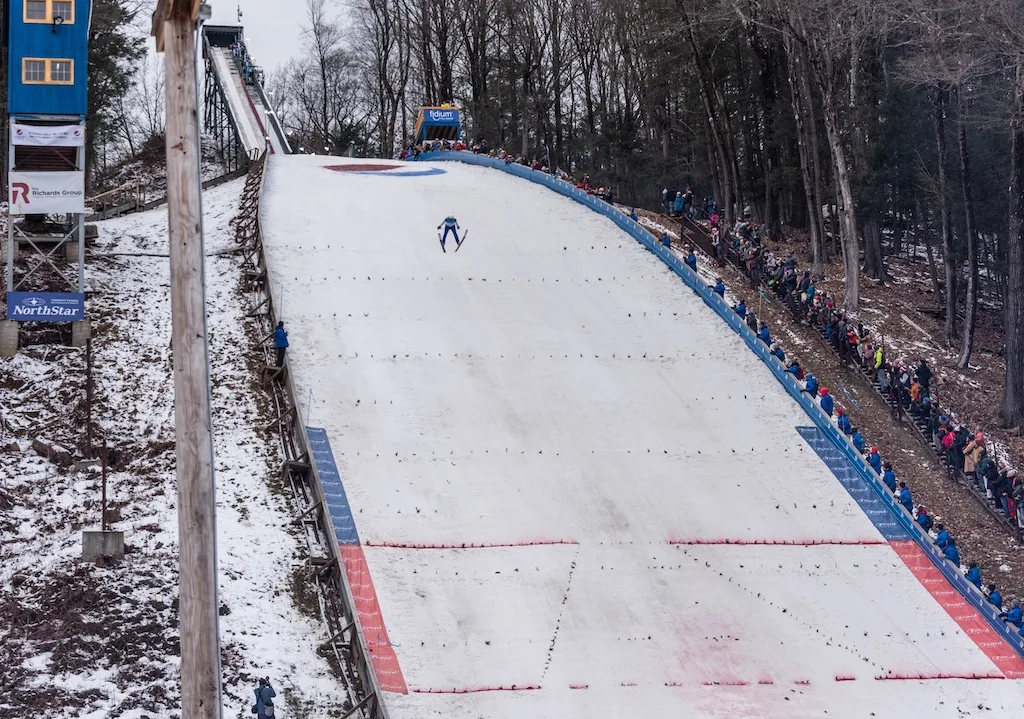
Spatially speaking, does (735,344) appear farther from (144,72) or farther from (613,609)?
(144,72)

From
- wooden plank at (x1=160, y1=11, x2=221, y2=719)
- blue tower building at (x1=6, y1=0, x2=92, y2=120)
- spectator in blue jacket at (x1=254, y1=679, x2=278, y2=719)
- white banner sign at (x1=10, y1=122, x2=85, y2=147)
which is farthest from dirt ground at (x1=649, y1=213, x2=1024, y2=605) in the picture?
blue tower building at (x1=6, y1=0, x2=92, y2=120)

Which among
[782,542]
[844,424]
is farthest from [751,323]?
[782,542]

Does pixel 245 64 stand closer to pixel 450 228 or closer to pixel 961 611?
pixel 450 228

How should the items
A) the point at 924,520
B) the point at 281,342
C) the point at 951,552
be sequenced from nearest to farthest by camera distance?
the point at 951,552
the point at 924,520
the point at 281,342

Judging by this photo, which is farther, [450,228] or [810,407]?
[450,228]

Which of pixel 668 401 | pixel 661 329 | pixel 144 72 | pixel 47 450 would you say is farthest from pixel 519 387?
pixel 144 72

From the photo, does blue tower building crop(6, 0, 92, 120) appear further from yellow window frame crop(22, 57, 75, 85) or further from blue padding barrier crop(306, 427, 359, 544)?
blue padding barrier crop(306, 427, 359, 544)
